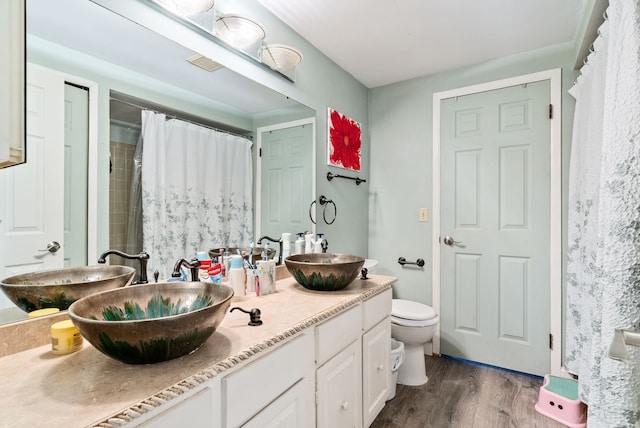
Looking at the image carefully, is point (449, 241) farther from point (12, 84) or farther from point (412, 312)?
point (12, 84)

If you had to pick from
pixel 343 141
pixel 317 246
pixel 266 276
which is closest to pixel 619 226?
pixel 266 276

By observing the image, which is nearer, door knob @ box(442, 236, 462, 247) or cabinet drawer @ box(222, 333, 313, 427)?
cabinet drawer @ box(222, 333, 313, 427)

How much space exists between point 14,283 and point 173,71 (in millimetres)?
945

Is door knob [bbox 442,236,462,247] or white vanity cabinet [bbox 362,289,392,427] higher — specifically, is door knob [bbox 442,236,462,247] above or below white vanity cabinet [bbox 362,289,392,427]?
above

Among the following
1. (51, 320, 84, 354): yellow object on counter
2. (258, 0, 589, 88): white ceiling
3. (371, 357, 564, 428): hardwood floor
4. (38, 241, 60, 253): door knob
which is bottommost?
(371, 357, 564, 428): hardwood floor

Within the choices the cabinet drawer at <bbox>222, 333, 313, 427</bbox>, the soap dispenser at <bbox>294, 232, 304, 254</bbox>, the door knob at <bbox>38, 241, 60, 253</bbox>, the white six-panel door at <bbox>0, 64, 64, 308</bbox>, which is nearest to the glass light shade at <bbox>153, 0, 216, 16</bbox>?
the white six-panel door at <bbox>0, 64, 64, 308</bbox>

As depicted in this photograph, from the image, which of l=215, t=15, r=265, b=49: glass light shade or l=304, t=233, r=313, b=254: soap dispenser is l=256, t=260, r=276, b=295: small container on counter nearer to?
l=304, t=233, r=313, b=254: soap dispenser

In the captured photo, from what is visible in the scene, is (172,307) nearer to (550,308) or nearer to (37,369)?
(37,369)

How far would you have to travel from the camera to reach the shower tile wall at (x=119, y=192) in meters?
1.12

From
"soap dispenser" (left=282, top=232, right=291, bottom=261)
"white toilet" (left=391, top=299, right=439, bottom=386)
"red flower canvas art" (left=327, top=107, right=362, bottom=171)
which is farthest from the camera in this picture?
"red flower canvas art" (left=327, top=107, right=362, bottom=171)

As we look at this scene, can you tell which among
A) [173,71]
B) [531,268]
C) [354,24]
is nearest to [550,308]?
[531,268]

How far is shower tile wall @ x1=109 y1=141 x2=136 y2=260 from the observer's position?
44.3 inches

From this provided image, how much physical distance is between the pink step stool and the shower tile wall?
7.81 ft

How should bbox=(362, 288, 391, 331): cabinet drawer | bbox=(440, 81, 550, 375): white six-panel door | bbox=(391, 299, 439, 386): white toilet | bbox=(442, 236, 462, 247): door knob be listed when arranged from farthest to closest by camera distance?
bbox=(442, 236, 462, 247): door knob
bbox=(440, 81, 550, 375): white six-panel door
bbox=(391, 299, 439, 386): white toilet
bbox=(362, 288, 391, 331): cabinet drawer
